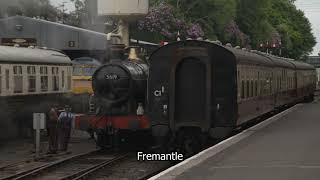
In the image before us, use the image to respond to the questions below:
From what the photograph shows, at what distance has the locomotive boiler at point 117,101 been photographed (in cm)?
1609

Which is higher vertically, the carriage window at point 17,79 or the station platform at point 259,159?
the carriage window at point 17,79

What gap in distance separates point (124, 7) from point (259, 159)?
19920mm

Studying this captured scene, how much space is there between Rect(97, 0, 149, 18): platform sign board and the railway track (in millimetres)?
13940

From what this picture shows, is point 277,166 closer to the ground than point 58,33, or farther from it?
closer to the ground

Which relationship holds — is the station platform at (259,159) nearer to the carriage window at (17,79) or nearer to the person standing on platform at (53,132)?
the person standing on platform at (53,132)

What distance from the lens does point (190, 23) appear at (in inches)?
1775

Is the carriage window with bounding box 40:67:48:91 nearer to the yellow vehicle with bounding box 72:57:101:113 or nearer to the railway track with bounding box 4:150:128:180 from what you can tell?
the railway track with bounding box 4:150:128:180

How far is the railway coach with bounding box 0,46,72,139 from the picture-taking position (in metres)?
17.9

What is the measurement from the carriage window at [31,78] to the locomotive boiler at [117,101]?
3.40m

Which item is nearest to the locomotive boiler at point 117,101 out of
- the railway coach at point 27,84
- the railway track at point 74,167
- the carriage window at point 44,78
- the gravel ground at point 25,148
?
the railway track at point 74,167

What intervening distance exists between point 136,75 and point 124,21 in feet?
48.1

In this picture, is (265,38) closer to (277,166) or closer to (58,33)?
(58,33)

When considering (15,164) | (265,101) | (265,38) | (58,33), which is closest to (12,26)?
(58,33)

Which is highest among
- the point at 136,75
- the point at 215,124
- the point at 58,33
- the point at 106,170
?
the point at 58,33
